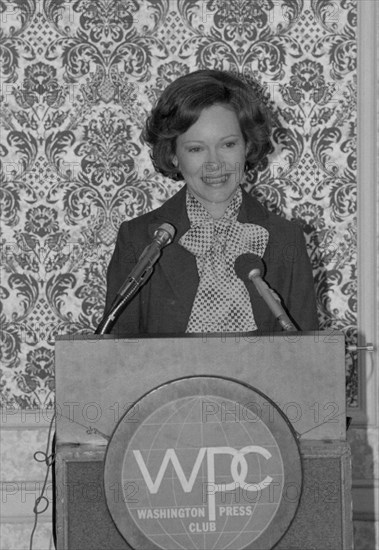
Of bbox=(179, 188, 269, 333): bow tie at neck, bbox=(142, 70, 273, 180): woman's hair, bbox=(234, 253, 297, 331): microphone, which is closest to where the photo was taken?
bbox=(234, 253, 297, 331): microphone

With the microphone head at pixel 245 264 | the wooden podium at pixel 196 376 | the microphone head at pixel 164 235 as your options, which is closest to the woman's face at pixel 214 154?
the microphone head at pixel 245 264

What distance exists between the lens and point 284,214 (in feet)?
8.78

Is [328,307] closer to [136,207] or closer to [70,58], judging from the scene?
[136,207]

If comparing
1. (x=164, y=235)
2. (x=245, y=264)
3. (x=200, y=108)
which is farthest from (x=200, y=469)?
(x=200, y=108)

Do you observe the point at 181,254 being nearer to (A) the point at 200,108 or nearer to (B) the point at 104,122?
(A) the point at 200,108

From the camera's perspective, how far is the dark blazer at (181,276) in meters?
1.82

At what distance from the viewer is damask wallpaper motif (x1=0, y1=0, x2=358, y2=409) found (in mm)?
2625

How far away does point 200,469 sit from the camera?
4.27 ft

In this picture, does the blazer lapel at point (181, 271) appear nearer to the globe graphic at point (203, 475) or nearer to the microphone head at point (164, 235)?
the microphone head at point (164, 235)

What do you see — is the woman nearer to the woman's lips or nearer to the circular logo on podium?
the woman's lips

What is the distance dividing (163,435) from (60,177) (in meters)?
1.47

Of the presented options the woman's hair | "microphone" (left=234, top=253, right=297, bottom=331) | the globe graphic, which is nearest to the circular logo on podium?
the globe graphic

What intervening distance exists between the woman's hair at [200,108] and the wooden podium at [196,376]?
27.9 inches

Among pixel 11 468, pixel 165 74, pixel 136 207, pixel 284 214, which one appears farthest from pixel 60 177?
pixel 11 468
